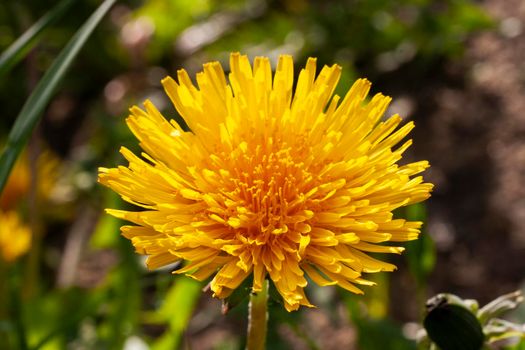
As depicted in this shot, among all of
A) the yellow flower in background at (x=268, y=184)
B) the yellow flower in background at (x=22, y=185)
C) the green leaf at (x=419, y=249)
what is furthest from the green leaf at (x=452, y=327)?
the yellow flower in background at (x=22, y=185)

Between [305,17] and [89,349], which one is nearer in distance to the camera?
[89,349]

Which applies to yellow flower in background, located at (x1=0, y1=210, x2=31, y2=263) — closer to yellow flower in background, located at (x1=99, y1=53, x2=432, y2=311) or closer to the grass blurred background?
the grass blurred background

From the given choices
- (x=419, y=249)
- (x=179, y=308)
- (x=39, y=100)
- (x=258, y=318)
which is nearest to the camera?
(x=258, y=318)

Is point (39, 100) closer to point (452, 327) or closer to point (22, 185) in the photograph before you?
point (452, 327)

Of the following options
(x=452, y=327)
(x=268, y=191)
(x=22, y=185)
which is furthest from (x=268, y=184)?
(x=22, y=185)

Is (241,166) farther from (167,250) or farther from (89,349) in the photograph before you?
(89,349)

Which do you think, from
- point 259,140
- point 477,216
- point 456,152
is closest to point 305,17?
point 456,152

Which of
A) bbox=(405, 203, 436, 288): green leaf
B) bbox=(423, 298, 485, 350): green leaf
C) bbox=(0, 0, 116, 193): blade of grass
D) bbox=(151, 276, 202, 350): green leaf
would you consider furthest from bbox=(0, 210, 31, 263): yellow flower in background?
bbox=(423, 298, 485, 350): green leaf

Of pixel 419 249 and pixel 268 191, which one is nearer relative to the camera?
pixel 268 191
